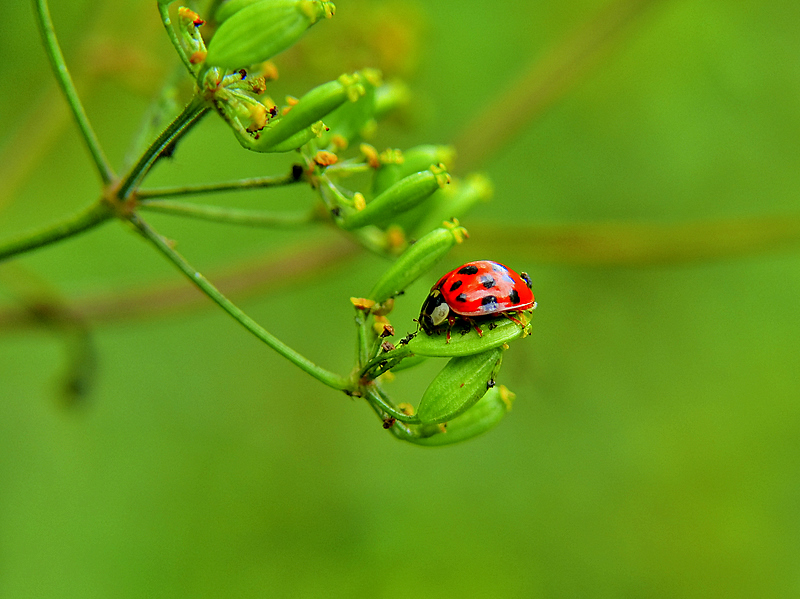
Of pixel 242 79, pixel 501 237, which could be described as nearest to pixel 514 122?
pixel 501 237

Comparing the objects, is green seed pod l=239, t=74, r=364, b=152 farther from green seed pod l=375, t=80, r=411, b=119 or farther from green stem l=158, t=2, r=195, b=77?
green seed pod l=375, t=80, r=411, b=119

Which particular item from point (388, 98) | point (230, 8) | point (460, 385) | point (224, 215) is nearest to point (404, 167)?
point (388, 98)

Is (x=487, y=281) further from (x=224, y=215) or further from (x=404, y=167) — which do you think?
(x=224, y=215)

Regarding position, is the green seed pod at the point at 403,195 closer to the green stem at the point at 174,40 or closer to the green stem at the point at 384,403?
the green stem at the point at 384,403

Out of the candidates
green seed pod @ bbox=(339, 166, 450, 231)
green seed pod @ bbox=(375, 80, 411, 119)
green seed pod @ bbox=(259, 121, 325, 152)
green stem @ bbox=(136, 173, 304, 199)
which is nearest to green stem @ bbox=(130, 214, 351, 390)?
green stem @ bbox=(136, 173, 304, 199)

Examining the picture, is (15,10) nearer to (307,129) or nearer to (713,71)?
(307,129)

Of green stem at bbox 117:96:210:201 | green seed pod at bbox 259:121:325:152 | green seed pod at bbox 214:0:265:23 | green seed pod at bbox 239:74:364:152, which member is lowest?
green seed pod at bbox 259:121:325:152
